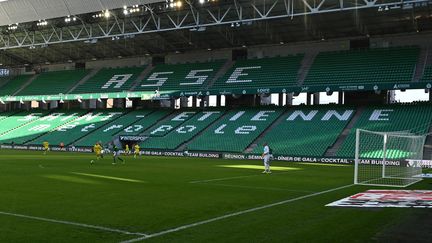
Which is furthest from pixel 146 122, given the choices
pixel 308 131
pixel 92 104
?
pixel 308 131

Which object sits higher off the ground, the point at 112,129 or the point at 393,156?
the point at 112,129

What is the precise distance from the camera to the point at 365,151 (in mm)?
36188

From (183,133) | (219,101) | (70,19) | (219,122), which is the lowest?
(183,133)

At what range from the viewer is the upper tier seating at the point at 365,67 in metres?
44.0

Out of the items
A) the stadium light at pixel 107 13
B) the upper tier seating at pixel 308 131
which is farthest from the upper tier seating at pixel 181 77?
the upper tier seating at pixel 308 131

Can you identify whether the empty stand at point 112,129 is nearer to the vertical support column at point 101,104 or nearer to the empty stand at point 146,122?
Result: the empty stand at point 146,122

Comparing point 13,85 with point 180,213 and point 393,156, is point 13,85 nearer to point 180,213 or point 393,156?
point 393,156

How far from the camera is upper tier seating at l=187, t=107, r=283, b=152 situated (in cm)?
4416

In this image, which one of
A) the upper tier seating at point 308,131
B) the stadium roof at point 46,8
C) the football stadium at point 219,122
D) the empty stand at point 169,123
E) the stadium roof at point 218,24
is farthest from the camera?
the empty stand at point 169,123

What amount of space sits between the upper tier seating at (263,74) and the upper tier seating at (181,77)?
2380mm

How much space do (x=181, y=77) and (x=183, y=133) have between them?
10.5m

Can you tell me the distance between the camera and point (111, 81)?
61812 millimetres

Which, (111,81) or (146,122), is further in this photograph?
(111,81)

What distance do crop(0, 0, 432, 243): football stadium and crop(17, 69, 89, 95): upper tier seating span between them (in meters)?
0.38
